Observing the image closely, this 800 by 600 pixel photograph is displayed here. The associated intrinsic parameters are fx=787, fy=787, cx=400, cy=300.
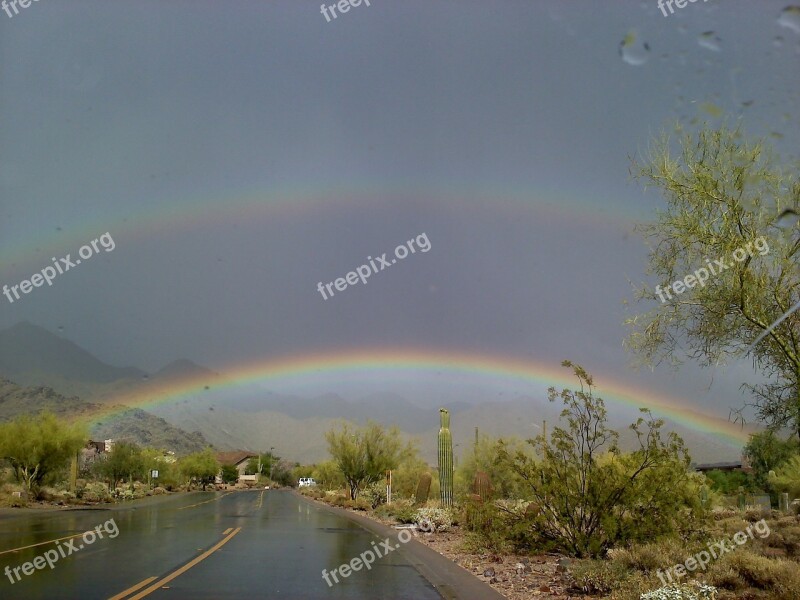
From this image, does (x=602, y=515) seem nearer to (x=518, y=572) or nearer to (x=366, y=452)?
(x=518, y=572)

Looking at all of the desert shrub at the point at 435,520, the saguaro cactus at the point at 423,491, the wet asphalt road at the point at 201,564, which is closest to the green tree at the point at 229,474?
the saguaro cactus at the point at 423,491

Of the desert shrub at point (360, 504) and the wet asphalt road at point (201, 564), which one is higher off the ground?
the wet asphalt road at point (201, 564)

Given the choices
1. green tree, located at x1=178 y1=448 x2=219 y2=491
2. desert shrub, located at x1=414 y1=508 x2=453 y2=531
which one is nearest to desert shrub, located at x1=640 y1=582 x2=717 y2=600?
desert shrub, located at x1=414 y1=508 x2=453 y2=531

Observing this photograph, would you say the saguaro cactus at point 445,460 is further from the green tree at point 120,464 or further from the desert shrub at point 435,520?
the green tree at point 120,464

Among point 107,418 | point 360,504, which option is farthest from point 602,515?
point 107,418

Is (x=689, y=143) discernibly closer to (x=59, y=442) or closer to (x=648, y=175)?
(x=648, y=175)

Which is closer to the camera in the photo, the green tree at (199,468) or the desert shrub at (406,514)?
the desert shrub at (406,514)

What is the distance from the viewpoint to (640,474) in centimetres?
1581

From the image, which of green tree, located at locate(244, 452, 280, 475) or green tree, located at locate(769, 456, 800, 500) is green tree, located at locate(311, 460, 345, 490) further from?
green tree, located at locate(244, 452, 280, 475)

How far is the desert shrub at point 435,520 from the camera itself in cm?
2538

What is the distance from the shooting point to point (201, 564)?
15.7 metres

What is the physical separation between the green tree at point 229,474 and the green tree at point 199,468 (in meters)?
30.6

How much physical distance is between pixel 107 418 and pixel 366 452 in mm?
80260

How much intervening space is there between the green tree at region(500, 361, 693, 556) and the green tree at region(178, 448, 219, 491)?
99.9 metres
